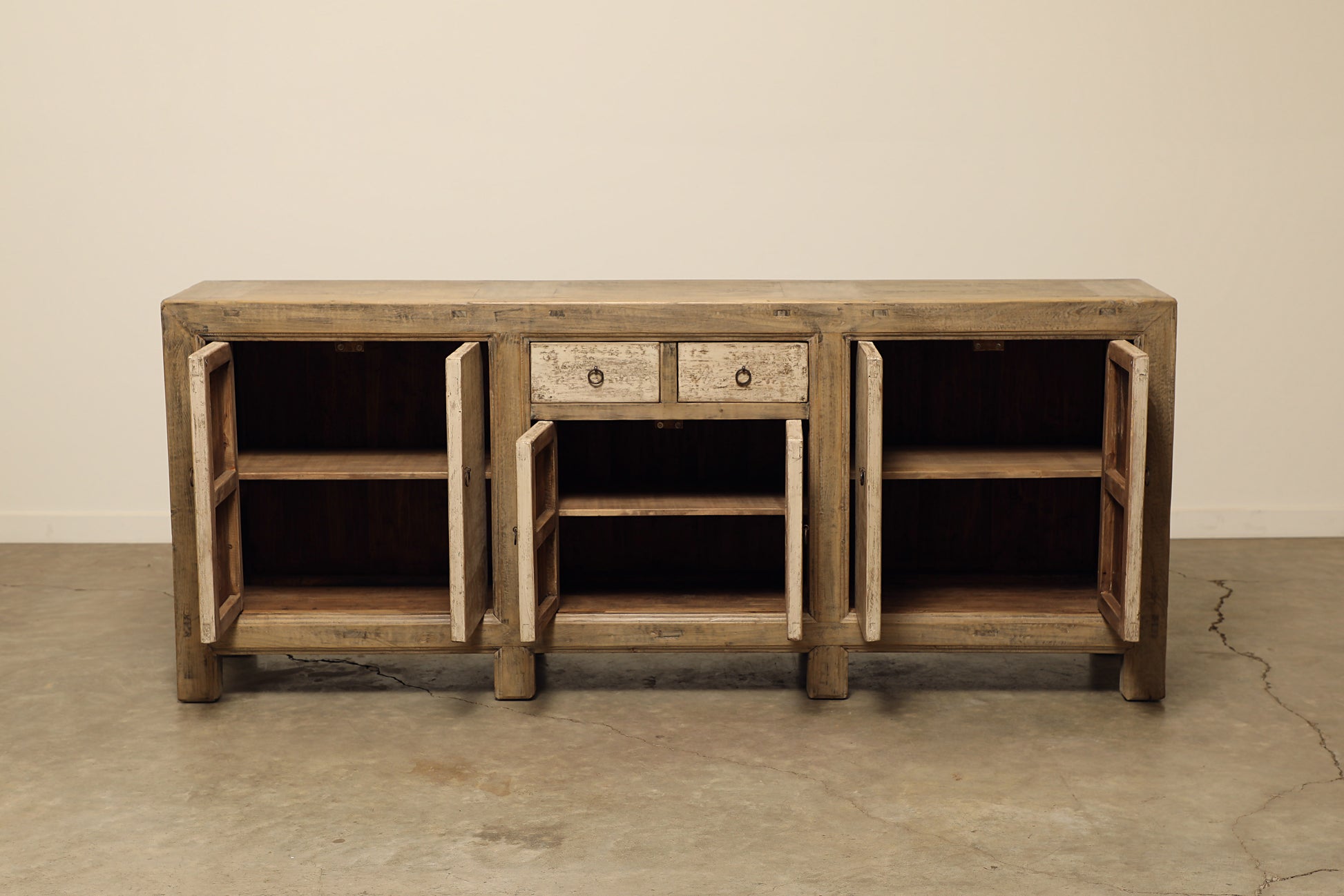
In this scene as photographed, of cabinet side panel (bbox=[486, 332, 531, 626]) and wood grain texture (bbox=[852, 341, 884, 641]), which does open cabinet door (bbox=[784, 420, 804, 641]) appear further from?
cabinet side panel (bbox=[486, 332, 531, 626])

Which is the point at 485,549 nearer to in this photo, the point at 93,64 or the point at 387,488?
the point at 387,488

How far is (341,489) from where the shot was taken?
13.6 ft

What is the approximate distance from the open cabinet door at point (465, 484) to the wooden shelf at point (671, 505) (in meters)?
0.24

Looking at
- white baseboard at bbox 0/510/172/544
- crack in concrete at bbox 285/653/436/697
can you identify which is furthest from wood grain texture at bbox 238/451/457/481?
white baseboard at bbox 0/510/172/544

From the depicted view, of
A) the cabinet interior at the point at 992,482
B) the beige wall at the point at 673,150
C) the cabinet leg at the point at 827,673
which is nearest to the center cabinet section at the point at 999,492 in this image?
the cabinet interior at the point at 992,482

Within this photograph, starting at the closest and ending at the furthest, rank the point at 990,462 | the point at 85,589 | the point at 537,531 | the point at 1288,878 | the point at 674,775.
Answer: the point at 1288,878 → the point at 674,775 → the point at 537,531 → the point at 990,462 → the point at 85,589

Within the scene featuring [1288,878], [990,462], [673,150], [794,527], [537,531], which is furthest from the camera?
[673,150]

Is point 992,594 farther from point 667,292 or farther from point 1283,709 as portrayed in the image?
point 667,292

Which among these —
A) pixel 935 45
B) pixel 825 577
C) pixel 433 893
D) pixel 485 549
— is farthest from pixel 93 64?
pixel 433 893

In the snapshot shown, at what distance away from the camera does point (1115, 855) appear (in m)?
2.84

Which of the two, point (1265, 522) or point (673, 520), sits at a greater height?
point (673, 520)

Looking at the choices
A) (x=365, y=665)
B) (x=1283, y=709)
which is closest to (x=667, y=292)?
(x=365, y=665)

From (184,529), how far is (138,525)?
1927 millimetres

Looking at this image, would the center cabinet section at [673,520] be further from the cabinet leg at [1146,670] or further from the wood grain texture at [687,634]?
the cabinet leg at [1146,670]
